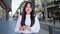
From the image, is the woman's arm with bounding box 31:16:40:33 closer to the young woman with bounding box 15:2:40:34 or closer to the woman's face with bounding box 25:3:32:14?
the young woman with bounding box 15:2:40:34

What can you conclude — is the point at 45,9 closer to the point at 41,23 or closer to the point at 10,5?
the point at 41,23

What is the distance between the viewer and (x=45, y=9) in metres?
3.15

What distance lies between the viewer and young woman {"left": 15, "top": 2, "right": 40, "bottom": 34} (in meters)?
3.02

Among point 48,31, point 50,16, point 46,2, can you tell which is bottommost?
point 48,31

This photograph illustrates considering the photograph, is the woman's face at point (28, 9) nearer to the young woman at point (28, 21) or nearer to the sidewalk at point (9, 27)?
the young woman at point (28, 21)

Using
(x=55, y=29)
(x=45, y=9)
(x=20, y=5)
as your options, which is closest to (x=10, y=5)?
(x=20, y=5)

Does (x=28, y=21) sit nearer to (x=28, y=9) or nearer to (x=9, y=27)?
(x=28, y=9)

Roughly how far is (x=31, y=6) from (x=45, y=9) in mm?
243

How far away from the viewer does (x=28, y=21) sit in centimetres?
304

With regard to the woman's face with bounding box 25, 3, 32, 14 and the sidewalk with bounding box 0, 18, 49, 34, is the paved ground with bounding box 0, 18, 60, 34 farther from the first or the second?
the woman's face with bounding box 25, 3, 32, 14

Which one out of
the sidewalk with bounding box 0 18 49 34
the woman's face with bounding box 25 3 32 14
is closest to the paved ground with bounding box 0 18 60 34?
the sidewalk with bounding box 0 18 49 34

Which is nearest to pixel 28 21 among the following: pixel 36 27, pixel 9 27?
pixel 36 27

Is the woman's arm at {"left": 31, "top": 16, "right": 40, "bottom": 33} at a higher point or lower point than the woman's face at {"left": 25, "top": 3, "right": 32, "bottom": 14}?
lower

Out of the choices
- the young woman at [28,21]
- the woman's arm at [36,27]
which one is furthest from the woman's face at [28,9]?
the woman's arm at [36,27]
